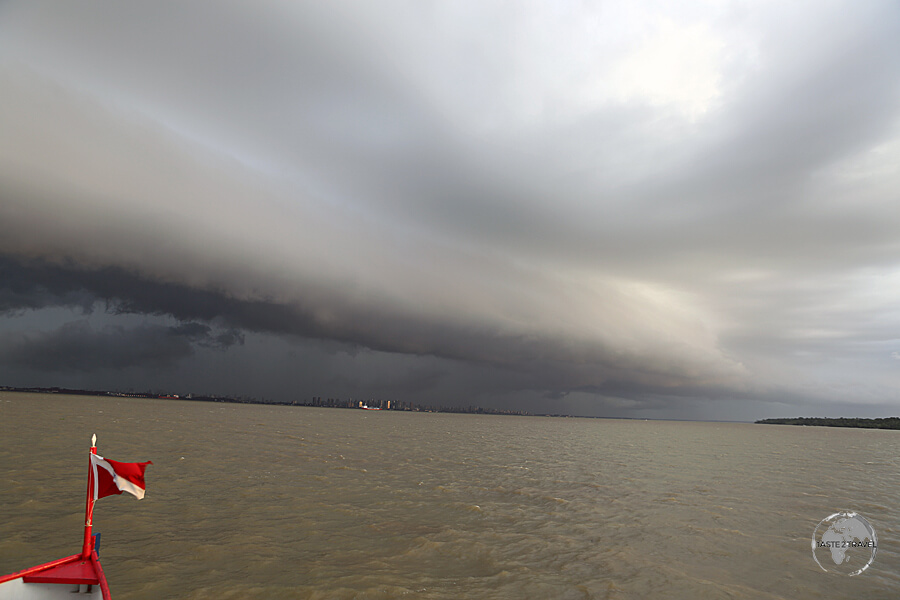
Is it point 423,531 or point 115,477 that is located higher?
point 115,477

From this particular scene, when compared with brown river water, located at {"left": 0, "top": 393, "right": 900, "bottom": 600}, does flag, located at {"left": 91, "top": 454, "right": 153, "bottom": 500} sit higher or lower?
higher

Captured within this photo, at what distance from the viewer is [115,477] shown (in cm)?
1219

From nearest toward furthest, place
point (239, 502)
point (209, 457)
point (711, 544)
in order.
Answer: point (711, 544)
point (239, 502)
point (209, 457)

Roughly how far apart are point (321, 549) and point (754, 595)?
1555cm

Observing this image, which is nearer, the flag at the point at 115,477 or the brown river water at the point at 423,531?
the flag at the point at 115,477

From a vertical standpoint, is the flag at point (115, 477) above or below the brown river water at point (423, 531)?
above

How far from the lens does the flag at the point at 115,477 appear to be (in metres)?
12.1

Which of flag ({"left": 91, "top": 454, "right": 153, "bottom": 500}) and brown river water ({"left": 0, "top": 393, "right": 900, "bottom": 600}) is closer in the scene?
flag ({"left": 91, "top": 454, "right": 153, "bottom": 500})

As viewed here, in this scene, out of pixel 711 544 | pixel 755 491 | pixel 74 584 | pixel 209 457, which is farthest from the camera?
pixel 209 457

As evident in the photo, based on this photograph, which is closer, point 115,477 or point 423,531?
point 115,477

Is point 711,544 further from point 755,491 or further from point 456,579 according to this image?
point 755,491

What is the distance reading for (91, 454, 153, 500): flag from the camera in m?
12.1

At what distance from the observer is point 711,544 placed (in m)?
20.4


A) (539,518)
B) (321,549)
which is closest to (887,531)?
(539,518)
